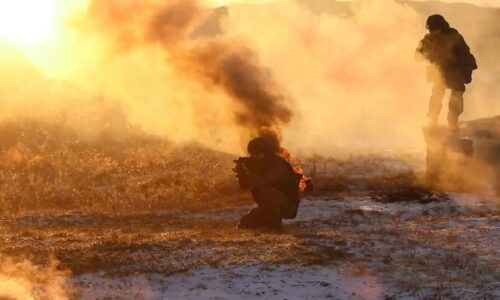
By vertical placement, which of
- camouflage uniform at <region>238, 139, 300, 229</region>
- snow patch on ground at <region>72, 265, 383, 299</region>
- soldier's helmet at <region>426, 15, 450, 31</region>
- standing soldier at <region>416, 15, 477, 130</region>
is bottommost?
snow patch on ground at <region>72, 265, 383, 299</region>

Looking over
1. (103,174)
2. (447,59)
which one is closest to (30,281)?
(103,174)

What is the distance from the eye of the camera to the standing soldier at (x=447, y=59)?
61.4 ft

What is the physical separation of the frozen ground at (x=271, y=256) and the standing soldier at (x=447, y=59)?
607 centimetres

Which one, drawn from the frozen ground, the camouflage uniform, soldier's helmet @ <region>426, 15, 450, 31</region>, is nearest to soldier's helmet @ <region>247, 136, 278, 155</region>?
the camouflage uniform

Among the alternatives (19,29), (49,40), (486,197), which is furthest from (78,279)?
(19,29)

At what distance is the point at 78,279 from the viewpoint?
849 cm

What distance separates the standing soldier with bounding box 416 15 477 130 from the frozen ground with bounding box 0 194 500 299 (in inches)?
239

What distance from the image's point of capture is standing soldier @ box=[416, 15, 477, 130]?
18719 millimetres

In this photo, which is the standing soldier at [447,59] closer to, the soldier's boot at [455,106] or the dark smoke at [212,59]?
the soldier's boot at [455,106]

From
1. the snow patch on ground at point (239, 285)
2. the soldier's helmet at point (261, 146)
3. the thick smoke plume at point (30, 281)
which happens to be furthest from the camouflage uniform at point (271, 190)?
the thick smoke plume at point (30, 281)

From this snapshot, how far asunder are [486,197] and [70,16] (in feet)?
41.3

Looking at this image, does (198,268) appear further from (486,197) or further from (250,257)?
(486,197)

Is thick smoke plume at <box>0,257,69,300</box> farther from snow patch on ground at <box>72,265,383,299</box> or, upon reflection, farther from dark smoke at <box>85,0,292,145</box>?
dark smoke at <box>85,0,292,145</box>

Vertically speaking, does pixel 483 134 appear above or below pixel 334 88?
below
